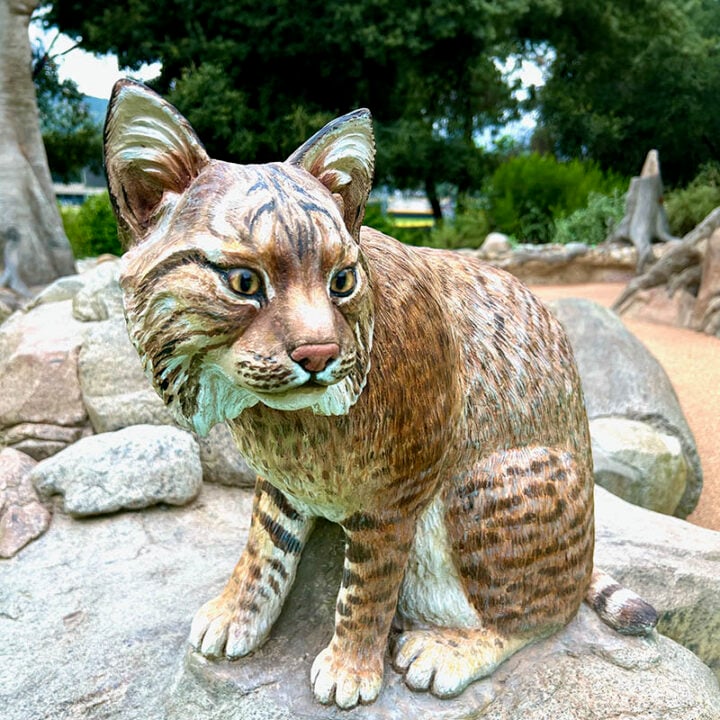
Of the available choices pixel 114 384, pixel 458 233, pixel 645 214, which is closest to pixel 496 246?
pixel 458 233

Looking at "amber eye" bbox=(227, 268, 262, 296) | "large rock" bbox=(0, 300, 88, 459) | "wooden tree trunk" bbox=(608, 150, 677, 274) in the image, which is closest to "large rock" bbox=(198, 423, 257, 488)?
"large rock" bbox=(0, 300, 88, 459)

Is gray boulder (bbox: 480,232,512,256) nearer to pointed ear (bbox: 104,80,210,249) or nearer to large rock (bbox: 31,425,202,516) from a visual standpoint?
large rock (bbox: 31,425,202,516)

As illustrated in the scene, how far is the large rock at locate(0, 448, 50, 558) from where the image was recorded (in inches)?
134

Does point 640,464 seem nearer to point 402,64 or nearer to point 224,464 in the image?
point 224,464

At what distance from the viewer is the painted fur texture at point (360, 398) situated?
1.37m

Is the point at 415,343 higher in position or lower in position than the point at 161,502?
higher

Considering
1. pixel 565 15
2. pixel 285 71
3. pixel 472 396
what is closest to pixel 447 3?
pixel 285 71

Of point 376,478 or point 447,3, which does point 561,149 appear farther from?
point 376,478

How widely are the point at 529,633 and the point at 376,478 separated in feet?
2.57

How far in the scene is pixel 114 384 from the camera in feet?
14.7

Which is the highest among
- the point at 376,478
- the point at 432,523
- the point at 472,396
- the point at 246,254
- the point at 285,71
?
the point at 285,71

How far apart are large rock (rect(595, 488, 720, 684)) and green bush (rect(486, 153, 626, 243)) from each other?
13532 millimetres

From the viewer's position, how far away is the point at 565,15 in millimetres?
20109

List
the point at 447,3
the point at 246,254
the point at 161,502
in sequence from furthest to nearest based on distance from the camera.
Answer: the point at 447,3 < the point at 161,502 < the point at 246,254
